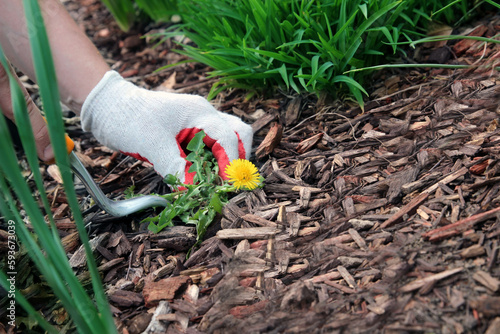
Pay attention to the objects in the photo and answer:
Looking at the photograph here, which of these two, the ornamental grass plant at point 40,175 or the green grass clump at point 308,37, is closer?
the ornamental grass plant at point 40,175

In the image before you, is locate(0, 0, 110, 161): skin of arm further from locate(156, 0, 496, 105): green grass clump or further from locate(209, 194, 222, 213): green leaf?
locate(209, 194, 222, 213): green leaf

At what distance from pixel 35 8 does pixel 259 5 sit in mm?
1049

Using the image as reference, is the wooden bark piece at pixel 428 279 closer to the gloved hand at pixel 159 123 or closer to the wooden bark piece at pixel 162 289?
the wooden bark piece at pixel 162 289

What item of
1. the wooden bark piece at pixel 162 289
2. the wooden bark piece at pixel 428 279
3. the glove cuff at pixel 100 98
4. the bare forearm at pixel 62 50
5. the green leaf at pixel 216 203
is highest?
the bare forearm at pixel 62 50

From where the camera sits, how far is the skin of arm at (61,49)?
55.9 inches

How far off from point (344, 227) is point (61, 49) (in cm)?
114

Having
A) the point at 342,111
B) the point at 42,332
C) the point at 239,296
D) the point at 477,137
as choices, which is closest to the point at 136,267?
the point at 42,332

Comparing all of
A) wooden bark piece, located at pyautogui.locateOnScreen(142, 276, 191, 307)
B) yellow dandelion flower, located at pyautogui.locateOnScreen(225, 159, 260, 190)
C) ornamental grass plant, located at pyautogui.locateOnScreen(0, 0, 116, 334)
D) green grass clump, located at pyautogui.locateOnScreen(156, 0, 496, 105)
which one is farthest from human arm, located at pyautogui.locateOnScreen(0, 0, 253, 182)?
ornamental grass plant, located at pyautogui.locateOnScreen(0, 0, 116, 334)

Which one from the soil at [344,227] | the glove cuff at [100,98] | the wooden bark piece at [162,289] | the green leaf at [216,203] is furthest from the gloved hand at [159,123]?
the wooden bark piece at [162,289]

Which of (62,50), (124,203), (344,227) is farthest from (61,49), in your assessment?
(344,227)

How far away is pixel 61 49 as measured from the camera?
4.93 feet

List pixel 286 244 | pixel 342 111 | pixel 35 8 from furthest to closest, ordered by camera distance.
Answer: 1. pixel 342 111
2. pixel 286 244
3. pixel 35 8

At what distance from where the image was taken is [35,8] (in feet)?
2.26

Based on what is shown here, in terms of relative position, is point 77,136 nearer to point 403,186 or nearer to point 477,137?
point 403,186
